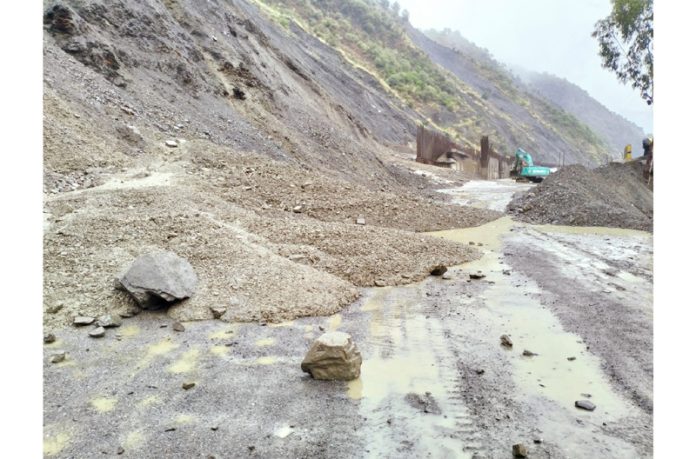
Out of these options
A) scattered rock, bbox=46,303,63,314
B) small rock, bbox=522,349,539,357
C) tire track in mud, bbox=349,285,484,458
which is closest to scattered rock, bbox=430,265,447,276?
tire track in mud, bbox=349,285,484,458

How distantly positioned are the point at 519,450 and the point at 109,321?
323 centimetres

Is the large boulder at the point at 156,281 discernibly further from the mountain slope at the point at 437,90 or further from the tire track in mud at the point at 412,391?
the mountain slope at the point at 437,90

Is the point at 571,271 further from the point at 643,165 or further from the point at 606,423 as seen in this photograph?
the point at 643,165

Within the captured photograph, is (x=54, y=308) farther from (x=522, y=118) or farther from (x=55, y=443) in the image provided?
(x=522, y=118)

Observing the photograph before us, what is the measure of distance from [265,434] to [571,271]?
4889mm

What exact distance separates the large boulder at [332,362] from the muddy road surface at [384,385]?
9cm

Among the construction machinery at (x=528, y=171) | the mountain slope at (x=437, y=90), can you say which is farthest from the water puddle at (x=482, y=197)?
the mountain slope at (x=437, y=90)

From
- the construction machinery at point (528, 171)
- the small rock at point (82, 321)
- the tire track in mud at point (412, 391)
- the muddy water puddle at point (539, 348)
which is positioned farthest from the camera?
the construction machinery at point (528, 171)

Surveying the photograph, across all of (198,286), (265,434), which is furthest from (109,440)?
(198,286)

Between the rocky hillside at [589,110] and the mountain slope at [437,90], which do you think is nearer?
the mountain slope at [437,90]

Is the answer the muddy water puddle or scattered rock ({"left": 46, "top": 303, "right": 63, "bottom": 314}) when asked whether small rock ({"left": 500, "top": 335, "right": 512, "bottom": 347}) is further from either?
scattered rock ({"left": 46, "top": 303, "right": 63, "bottom": 314})

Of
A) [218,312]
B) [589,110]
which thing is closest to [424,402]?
[218,312]

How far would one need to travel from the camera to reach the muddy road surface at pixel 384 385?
8.16 ft

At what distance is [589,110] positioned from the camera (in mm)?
97625
